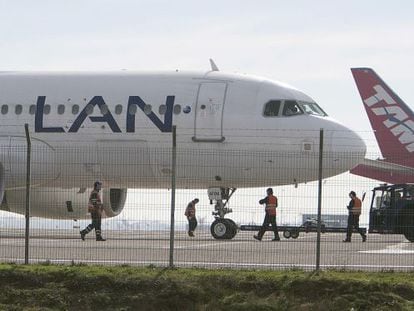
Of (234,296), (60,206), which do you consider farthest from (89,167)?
(234,296)

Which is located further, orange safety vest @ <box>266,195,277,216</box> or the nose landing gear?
the nose landing gear

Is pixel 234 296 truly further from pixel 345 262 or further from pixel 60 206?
pixel 60 206

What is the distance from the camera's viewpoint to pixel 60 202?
3356 centimetres

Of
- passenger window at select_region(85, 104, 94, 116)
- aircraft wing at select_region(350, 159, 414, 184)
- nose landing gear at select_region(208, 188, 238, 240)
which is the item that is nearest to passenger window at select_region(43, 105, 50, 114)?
passenger window at select_region(85, 104, 94, 116)

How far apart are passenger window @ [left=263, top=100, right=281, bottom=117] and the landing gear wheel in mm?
3115

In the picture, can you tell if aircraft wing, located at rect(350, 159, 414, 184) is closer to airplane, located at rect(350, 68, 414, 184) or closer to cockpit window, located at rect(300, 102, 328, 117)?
airplane, located at rect(350, 68, 414, 184)

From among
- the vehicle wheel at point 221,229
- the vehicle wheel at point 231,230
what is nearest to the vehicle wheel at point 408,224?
the vehicle wheel at point 231,230

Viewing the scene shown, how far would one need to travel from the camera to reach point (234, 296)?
51.2 ft

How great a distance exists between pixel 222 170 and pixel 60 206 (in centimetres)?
672

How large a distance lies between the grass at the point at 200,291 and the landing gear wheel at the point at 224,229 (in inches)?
471

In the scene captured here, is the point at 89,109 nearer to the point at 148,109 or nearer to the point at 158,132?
the point at 148,109

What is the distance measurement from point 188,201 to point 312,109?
9.37 m

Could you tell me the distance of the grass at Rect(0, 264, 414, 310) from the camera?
15.3 m

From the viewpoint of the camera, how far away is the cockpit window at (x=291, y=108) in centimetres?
3019
